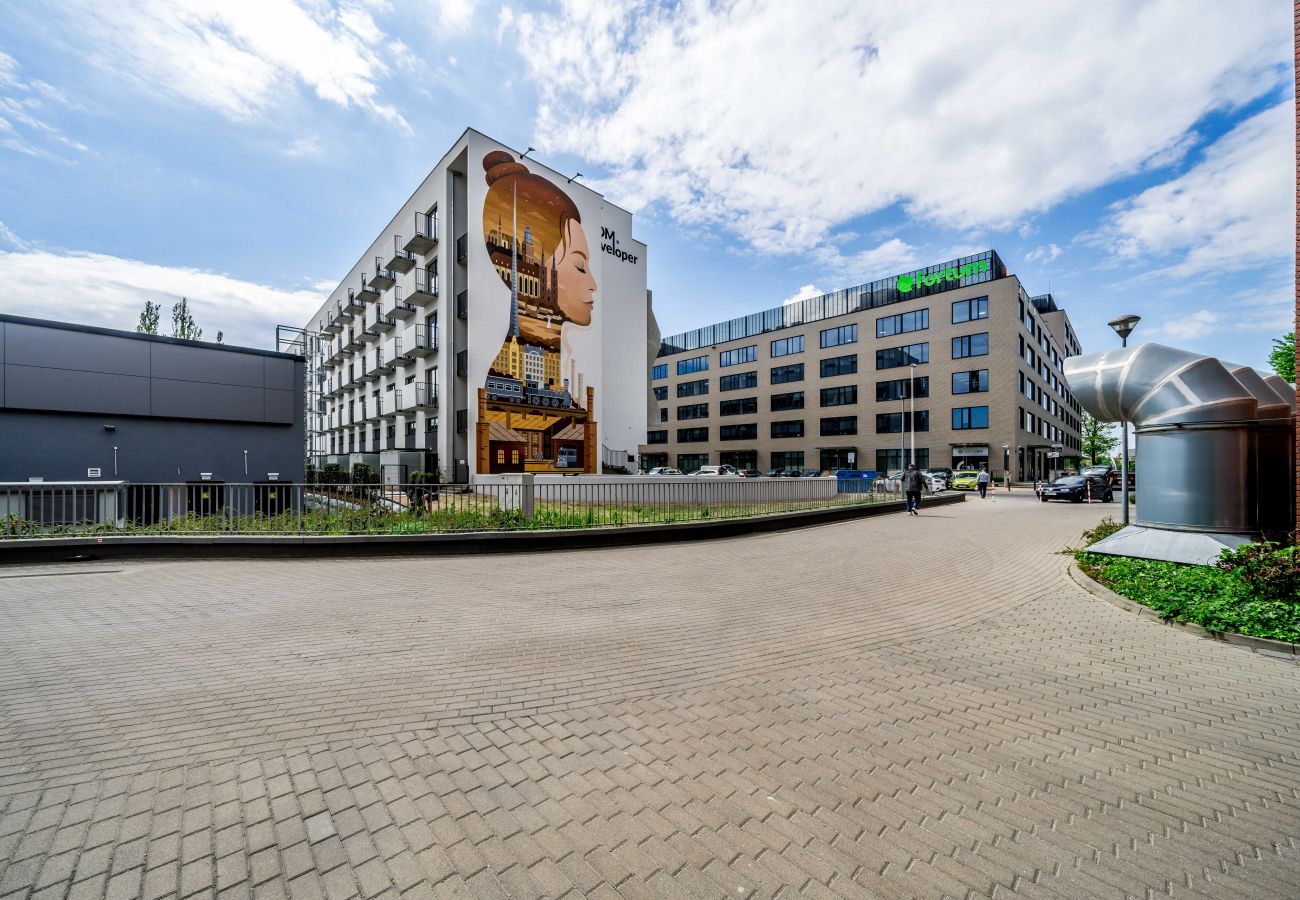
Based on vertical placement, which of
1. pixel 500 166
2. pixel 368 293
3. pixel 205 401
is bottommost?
pixel 205 401

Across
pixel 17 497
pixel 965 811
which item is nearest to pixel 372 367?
pixel 17 497

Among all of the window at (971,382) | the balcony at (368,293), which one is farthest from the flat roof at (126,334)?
the window at (971,382)

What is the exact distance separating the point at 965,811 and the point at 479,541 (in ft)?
29.9

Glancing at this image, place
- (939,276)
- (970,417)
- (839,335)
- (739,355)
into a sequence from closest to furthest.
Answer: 1. (970,417)
2. (939,276)
3. (839,335)
4. (739,355)

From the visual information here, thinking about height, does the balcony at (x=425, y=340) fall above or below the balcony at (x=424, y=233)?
below

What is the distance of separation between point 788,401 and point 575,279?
39.1m

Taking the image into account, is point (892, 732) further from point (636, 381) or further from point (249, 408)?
point (636, 381)

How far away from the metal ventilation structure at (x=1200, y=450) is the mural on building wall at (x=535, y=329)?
23.2m

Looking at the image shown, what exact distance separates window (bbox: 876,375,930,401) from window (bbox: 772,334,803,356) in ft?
36.9

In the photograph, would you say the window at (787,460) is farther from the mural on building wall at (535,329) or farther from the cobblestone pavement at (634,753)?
the cobblestone pavement at (634,753)

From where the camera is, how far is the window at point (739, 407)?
6725cm

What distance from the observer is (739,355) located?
2726 inches

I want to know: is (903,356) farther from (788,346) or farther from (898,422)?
(788,346)

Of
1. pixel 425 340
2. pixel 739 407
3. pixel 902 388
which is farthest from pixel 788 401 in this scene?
pixel 425 340
